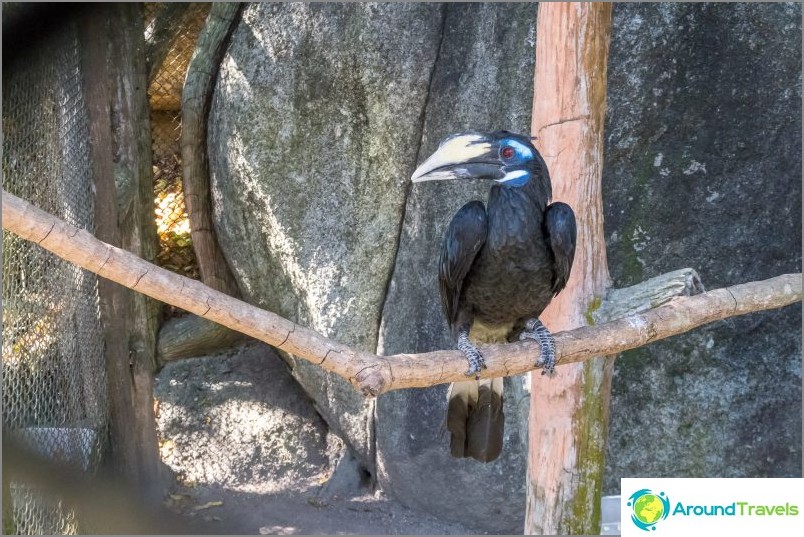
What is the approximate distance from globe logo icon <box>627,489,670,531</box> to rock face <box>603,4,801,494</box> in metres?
1.27

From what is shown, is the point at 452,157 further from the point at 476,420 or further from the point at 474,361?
the point at 476,420

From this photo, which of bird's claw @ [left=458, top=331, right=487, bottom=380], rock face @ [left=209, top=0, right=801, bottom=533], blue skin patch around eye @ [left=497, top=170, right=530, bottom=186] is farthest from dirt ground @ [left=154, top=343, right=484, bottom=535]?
blue skin patch around eye @ [left=497, top=170, right=530, bottom=186]

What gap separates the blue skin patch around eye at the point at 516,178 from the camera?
275cm

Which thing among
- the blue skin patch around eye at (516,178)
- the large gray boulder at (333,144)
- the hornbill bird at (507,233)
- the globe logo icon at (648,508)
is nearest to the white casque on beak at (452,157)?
the hornbill bird at (507,233)

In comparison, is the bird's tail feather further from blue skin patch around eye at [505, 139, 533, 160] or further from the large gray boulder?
the large gray boulder

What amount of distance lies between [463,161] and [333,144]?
5.75 feet

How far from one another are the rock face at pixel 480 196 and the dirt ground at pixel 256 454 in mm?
187

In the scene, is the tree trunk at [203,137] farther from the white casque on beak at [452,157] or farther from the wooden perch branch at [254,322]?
the wooden perch branch at [254,322]

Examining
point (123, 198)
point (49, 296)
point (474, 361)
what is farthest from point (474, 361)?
point (123, 198)

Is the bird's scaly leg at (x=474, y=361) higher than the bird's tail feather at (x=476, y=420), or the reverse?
the bird's scaly leg at (x=474, y=361)

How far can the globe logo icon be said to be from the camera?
2613 mm

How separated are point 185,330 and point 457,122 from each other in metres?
1.84

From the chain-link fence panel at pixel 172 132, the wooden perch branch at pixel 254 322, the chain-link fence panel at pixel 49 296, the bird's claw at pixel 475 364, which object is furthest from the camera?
the chain-link fence panel at pixel 172 132

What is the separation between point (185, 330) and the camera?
4.66m
